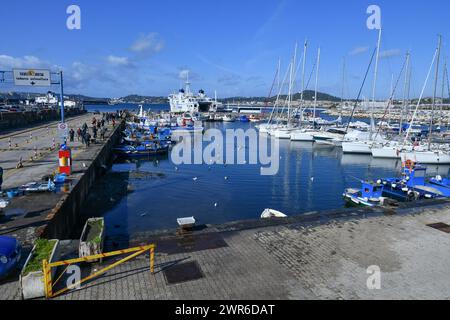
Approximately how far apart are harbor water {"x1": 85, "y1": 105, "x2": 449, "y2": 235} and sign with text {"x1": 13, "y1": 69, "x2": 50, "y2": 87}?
30.0 feet

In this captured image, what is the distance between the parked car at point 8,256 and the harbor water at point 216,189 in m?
5.83

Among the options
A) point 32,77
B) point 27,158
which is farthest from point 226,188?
point 32,77

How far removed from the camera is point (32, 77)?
25203 mm

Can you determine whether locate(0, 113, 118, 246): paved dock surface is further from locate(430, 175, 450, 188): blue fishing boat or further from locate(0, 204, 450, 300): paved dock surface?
locate(430, 175, 450, 188): blue fishing boat

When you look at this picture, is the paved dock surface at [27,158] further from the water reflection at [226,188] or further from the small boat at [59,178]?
the water reflection at [226,188]

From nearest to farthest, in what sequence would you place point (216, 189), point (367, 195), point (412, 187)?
1. point (367, 195)
2. point (412, 187)
3. point (216, 189)

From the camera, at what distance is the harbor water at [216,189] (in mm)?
17984

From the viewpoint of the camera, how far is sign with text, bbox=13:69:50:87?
25.0m

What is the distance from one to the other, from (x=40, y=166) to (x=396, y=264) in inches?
749

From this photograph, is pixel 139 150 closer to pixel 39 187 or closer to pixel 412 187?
pixel 39 187

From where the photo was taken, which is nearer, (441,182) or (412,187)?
(412,187)

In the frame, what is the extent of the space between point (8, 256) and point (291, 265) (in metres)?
6.93

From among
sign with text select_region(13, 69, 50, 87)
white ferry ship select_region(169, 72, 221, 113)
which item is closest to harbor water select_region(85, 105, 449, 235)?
sign with text select_region(13, 69, 50, 87)

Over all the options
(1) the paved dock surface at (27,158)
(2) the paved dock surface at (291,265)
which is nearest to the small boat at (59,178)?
(1) the paved dock surface at (27,158)
